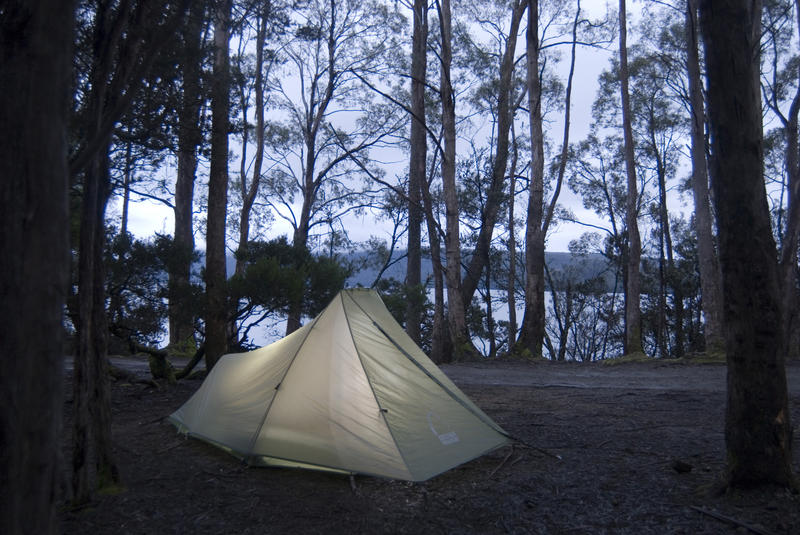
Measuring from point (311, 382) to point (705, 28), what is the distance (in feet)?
12.2

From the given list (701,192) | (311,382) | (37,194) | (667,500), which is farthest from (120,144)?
(701,192)

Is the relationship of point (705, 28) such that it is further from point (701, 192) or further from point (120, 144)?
point (701, 192)

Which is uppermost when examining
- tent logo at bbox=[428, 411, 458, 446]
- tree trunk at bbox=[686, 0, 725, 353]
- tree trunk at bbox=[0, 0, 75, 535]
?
tree trunk at bbox=[686, 0, 725, 353]

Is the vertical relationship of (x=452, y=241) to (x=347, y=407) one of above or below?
above

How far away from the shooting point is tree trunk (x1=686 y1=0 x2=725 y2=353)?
13398 mm

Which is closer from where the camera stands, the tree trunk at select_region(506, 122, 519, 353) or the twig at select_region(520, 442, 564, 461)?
the twig at select_region(520, 442, 564, 461)

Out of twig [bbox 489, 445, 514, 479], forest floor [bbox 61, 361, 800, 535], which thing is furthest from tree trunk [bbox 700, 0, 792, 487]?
twig [bbox 489, 445, 514, 479]

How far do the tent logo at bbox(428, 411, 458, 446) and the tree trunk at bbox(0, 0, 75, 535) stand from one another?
3.25 metres

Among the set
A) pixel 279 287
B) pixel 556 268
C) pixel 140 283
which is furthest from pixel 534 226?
pixel 556 268

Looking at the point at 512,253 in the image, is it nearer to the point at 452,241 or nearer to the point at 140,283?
the point at 452,241

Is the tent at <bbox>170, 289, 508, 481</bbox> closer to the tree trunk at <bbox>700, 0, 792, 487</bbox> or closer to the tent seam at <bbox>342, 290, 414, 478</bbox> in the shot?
the tent seam at <bbox>342, 290, 414, 478</bbox>

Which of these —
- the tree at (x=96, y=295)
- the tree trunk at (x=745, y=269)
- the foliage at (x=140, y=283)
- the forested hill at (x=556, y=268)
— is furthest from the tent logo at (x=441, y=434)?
the forested hill at (x=556, y=268)

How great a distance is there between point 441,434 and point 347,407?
75 centimetres

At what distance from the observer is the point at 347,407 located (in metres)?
4.73
